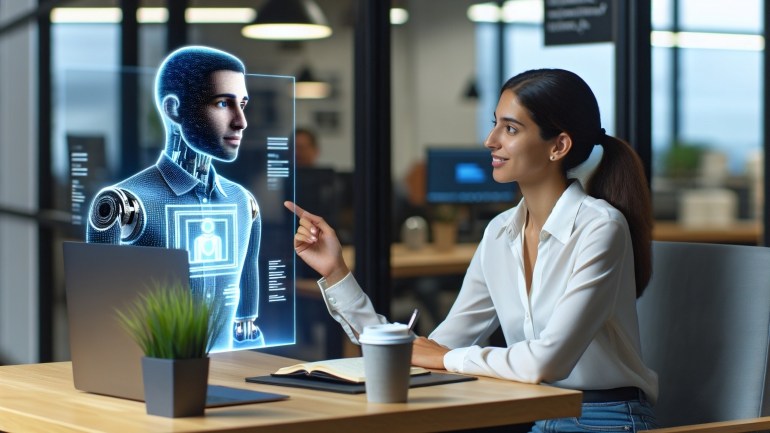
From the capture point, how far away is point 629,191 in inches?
99.1

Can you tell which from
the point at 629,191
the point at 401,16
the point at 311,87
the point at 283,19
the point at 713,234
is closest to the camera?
the point at 629,191

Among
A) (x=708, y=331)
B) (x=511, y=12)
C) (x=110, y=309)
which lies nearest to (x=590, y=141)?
(x=708, y=331)

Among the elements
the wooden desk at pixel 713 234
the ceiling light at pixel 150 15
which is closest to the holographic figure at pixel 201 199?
the ceiling light at pixel 150 15

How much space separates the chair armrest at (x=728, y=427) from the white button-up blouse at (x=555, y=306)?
13cm

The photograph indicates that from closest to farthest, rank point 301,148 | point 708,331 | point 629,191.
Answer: point 629,191 < point 708,331 < point 301,148

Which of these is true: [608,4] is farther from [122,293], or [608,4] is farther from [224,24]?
[224,24]

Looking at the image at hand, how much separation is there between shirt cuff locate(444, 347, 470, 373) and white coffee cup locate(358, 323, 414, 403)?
0.38 m

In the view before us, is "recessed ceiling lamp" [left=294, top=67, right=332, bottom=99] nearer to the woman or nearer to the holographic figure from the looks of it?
the woman

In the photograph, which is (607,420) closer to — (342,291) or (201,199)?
(342,291)

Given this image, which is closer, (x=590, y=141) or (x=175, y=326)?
(x=175, y=326)

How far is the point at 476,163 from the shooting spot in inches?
272

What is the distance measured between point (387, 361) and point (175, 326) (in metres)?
0.35

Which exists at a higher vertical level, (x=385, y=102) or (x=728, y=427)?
(x=385, y=102)

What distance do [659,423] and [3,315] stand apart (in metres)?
5.53
